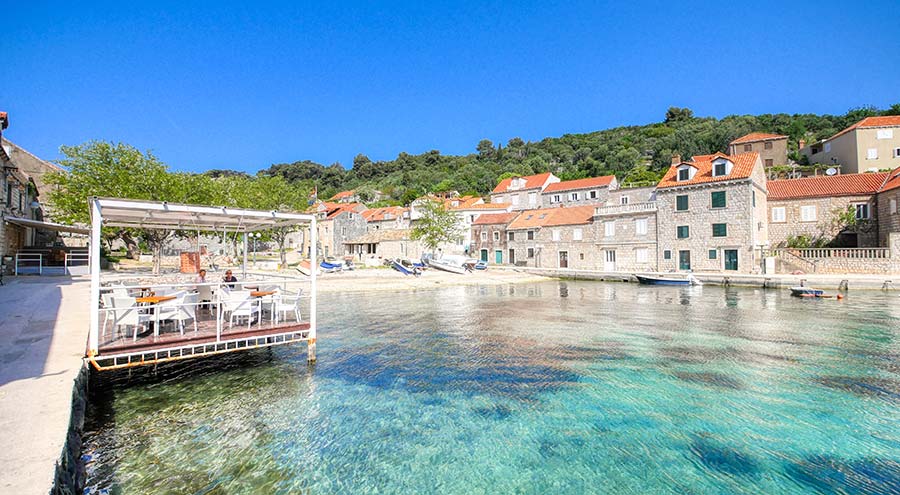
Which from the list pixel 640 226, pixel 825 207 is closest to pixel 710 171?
pixel 640 226

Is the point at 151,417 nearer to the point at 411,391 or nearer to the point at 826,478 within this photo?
the point at 411,391

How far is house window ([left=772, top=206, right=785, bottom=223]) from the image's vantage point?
38.1 metres

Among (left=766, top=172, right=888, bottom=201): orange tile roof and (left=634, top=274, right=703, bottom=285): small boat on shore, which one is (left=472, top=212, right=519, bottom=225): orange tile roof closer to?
(left=634, top=274, right=703, bottom=285): small boat on shore

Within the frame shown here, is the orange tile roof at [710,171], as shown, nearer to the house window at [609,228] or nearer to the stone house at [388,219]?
the house window at [609,228]

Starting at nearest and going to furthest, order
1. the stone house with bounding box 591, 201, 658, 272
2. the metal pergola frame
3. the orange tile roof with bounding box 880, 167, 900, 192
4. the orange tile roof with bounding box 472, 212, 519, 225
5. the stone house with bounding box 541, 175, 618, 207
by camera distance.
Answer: the metal pergola frame < the orange tile roof with bounding box 880, 167, 900, 192 < the stone house with bounding box 591, 201, 658, 272 < the orange tile roof with bounding box 472, 212, 519, 225 < the stone house with bounding box 541, 175, 618, 207

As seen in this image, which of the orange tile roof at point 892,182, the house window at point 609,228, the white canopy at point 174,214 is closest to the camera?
the white canopy at point 174,214

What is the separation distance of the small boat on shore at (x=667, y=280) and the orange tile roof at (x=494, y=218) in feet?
69.1

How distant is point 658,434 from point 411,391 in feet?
14.2

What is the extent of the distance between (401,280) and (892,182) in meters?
38.0

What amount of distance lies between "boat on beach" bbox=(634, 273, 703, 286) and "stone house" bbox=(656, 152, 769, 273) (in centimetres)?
548

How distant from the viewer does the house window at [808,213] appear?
120 feet

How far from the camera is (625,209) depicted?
135 feet

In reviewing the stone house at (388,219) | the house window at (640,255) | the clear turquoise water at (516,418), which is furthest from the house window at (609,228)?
the clear turquoise water at (516,418)

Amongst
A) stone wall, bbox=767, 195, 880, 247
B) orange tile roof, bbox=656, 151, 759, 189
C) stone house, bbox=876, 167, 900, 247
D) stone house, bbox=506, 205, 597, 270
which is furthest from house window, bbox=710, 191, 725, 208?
stone house, bbox=506, 205, 597, 270
